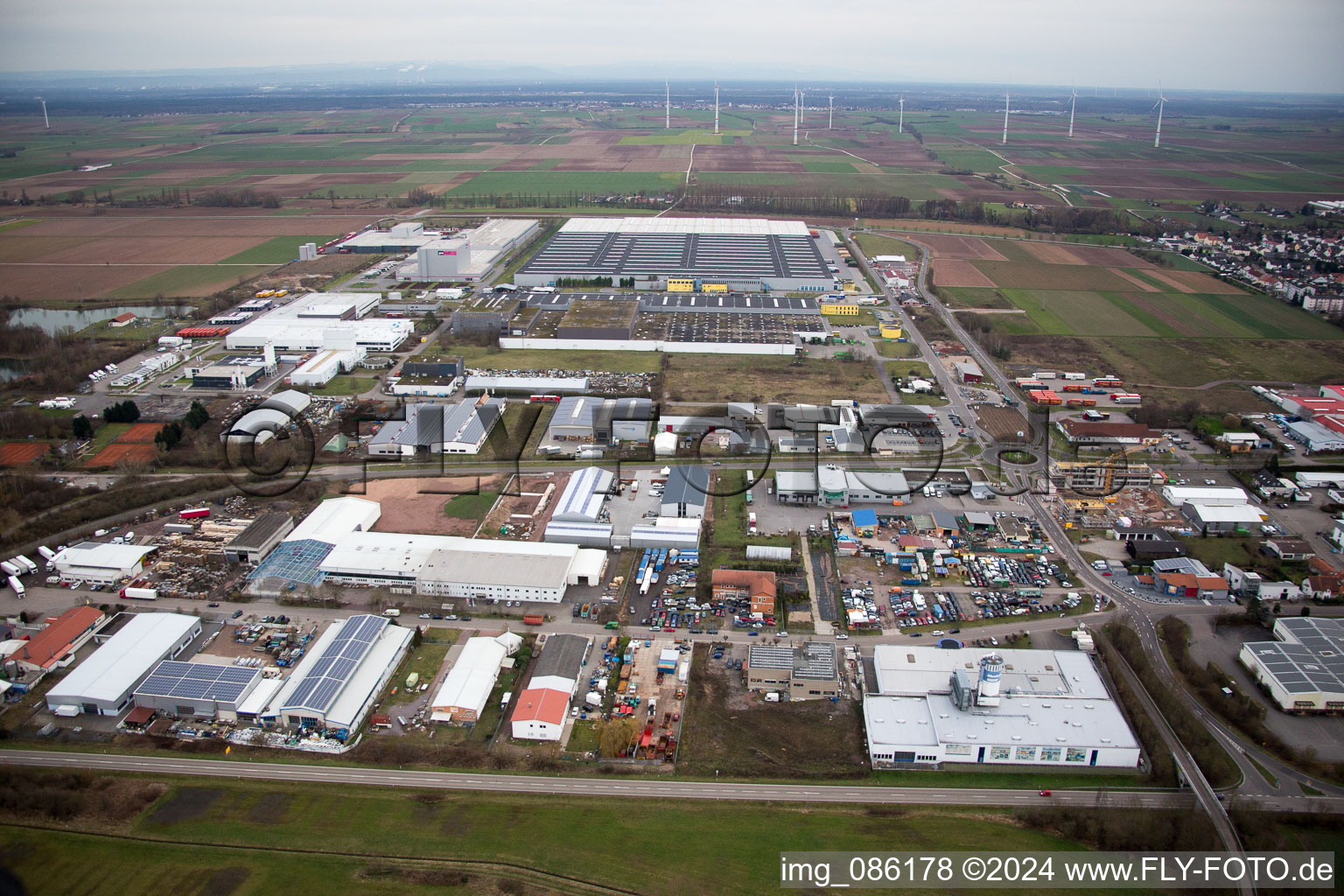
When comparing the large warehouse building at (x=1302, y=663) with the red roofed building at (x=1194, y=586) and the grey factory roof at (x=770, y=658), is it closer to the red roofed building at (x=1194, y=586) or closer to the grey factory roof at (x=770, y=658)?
the red roofed building at (x=1194, y=586)

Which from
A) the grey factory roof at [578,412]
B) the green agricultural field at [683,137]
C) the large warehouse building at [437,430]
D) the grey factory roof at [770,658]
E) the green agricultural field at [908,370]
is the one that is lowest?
the grey factory roof at [770,658]

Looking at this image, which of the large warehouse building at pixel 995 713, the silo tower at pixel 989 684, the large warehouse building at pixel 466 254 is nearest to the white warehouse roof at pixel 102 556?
the large warehouse building at pixel 995 713

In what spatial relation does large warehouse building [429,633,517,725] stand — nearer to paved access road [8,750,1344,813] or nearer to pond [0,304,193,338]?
paved access road [8,750,1344,813]

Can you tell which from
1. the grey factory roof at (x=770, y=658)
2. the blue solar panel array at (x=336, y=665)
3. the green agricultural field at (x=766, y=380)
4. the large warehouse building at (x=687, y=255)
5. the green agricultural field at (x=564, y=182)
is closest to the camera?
the blue solar panel array at (x=336, y=665)

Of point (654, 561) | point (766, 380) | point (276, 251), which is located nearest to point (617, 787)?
point (654, 561)

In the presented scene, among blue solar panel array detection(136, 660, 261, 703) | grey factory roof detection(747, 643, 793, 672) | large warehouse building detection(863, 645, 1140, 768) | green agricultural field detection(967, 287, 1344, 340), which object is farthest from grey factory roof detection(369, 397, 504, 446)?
green agricultural field detection(967, 287, 1344, 340)

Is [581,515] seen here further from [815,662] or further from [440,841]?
[440,841]

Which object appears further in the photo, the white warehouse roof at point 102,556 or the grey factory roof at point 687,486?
the grey factory roof at point 687,486
